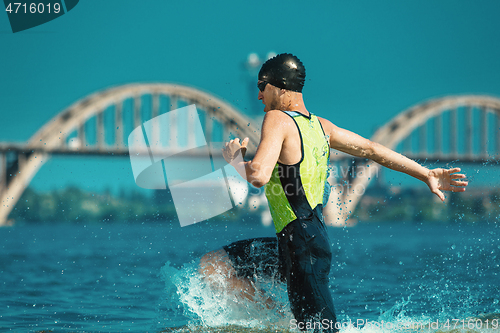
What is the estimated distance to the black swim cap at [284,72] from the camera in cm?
289

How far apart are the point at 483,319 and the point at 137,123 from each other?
210ft

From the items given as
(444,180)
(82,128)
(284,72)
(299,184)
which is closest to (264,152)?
(299,184)

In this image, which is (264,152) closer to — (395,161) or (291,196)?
(291,196)

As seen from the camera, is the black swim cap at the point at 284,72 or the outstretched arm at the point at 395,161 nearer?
the black swim cap at the point at 284,72

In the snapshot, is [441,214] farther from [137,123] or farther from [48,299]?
[48,299]

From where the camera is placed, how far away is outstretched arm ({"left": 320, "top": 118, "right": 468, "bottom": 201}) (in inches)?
127

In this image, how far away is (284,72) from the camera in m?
2.88

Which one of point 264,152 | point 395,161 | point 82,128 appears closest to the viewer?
point 264,152

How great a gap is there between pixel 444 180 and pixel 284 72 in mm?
1290

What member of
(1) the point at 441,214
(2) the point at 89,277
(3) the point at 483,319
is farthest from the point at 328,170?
(1) the point at 441,214

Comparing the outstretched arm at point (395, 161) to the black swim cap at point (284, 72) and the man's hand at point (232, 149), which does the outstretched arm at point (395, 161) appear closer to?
the black swim cap at point (284, 72)

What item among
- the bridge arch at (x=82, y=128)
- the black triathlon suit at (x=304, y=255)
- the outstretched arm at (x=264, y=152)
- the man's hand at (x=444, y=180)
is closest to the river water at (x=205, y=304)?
the black triathlon suit at (x=304, y=255)

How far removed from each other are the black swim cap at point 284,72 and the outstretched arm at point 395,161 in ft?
1.38

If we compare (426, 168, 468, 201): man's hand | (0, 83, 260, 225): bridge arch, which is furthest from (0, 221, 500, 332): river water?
(0, 83, 260, 225): bridge arch
